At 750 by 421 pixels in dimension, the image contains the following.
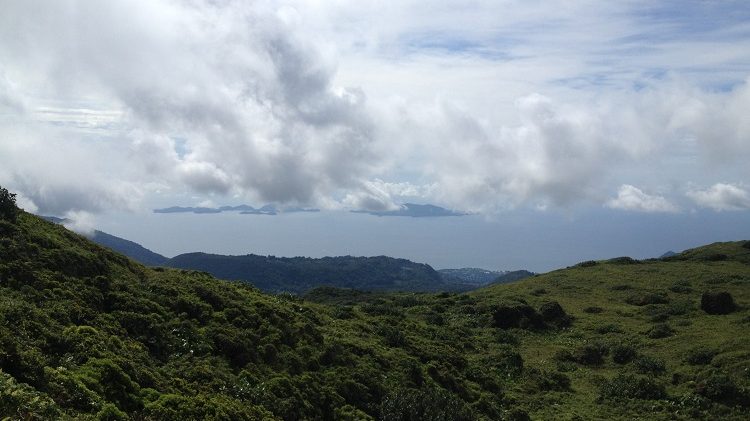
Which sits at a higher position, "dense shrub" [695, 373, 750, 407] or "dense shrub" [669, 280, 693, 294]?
"dense shrub" [669, 280, 693, 294]

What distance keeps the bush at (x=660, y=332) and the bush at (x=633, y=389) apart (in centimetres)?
1099

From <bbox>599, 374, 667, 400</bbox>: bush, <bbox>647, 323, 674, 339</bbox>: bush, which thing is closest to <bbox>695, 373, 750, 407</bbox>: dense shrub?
<bbox>599, 374, 667, 400</bbox>: bush

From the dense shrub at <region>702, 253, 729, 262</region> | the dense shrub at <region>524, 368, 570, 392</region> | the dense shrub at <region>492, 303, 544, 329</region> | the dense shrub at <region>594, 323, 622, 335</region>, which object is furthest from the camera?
the dense shrub at <region>702, 253, 729, 262</region>

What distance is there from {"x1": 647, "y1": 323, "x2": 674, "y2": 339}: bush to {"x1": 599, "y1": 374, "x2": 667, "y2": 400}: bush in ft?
36.0

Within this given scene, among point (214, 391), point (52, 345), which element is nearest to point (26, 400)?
point (52, 345)

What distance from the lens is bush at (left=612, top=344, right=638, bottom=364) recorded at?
41875 millimetres

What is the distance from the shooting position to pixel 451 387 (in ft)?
101

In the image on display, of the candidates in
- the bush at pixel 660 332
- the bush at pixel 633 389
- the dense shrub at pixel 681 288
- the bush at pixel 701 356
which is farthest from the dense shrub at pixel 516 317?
the dense shrub at pixel 681 288

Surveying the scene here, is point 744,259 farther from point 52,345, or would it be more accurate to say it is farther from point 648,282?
point 52,345

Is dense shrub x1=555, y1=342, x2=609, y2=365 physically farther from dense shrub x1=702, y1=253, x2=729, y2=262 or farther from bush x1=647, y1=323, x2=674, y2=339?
dense shrub x1=702, y1=253, x2=729, y2=262

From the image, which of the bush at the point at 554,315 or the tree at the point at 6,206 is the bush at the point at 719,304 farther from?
the tree at the point at 6,206

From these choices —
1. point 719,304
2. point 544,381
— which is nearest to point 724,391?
point 544,381

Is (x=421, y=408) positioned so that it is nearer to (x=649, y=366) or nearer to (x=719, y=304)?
(x=649, y=366)

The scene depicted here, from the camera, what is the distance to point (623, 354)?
42219 millimetres
